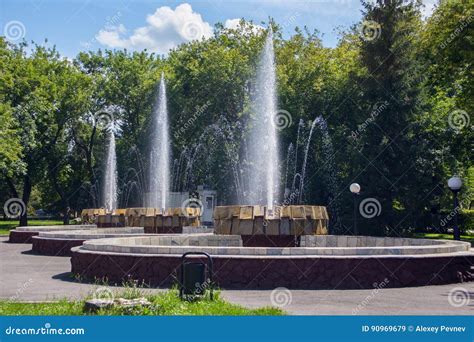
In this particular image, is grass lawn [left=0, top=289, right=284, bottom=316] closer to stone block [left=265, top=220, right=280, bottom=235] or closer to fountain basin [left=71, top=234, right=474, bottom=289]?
fountain basin [left=71, top=234, right=474, bottom=289]

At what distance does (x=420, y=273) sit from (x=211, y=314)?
258 inches

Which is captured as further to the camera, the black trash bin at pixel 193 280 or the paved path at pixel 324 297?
the black trash bin at pixel 193 280

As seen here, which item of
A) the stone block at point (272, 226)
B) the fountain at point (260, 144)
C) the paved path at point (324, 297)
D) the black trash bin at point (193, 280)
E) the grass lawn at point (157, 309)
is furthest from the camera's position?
the fountain at point (260, 144)

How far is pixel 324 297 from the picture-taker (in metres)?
11.4

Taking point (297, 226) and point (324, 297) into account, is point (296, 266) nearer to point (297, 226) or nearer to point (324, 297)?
point (324, 297)

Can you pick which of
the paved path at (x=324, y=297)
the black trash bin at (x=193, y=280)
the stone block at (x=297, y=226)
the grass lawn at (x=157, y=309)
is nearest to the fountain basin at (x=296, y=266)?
the paved path at (x=324, y=297)

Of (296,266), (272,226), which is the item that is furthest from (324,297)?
(272,226)

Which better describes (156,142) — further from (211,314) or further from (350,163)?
(211,314)

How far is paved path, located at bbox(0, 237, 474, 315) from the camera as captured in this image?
9.80 m

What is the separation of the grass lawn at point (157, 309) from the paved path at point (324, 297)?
0.95m

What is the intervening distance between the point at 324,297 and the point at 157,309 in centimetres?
389

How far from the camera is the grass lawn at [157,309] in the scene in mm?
8586

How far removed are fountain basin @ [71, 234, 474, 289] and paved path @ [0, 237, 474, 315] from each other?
375mm

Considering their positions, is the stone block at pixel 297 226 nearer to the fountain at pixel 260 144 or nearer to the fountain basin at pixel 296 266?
the fountain basin at pixel 296 266
